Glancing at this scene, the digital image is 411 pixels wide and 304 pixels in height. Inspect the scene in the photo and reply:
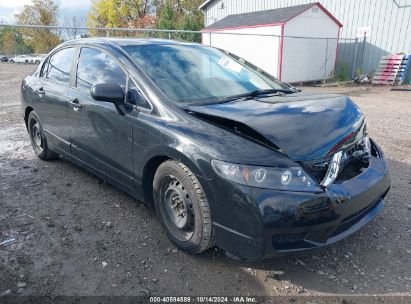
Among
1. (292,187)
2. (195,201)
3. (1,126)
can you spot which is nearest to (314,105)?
(292,187)

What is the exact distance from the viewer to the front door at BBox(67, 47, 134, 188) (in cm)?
321

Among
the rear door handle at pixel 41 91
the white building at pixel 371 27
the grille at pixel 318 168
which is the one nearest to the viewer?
the grille at pixel 318 168

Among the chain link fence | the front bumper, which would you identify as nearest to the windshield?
the front bumper

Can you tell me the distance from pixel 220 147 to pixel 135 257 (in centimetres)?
118

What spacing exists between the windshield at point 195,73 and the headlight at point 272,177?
930 mm

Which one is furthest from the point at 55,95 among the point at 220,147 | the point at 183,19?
the point at 183,19

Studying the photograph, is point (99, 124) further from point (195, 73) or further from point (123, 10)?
point (123, 10)

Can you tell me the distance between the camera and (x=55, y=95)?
418 cm

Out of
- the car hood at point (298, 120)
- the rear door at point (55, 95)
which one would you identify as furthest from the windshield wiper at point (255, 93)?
the rear door at point (55, 95)

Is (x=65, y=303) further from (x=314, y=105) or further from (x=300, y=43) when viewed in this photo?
(x=300, y=43)

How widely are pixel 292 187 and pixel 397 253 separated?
4.33 ft

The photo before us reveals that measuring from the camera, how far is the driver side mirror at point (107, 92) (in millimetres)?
2945

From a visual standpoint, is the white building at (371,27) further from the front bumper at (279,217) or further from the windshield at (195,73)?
the front bumper at (279,217)

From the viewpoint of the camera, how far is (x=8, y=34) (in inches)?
566
